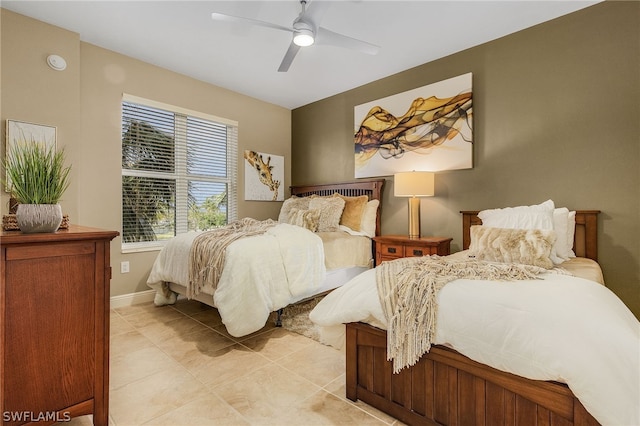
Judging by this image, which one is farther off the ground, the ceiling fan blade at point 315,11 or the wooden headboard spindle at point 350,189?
the ceiling fan blade at point 315,11

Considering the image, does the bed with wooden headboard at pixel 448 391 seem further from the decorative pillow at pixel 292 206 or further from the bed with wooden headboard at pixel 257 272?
the decorative pillow at pixel 292 206

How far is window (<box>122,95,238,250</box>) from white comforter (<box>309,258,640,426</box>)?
3118 mm

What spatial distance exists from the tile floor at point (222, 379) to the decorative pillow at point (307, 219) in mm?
1252

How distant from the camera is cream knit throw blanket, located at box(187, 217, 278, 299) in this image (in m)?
2.48

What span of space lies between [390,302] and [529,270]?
782 millimetres

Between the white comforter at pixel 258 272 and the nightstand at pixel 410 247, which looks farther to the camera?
the nightstand at pixel 410 247

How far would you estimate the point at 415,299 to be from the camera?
1.45m

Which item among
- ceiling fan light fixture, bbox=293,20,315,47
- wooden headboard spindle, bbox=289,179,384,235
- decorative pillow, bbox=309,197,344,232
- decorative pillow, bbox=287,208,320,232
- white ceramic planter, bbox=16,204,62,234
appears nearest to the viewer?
white ceramic planter, bbox=16,204,62,234

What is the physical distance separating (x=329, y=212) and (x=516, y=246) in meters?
2.20

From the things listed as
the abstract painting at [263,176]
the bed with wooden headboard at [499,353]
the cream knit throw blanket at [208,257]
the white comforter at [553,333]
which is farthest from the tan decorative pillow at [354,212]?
the white comforter at [553,333]

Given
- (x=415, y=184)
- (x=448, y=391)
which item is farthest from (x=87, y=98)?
(x=448, y=391)

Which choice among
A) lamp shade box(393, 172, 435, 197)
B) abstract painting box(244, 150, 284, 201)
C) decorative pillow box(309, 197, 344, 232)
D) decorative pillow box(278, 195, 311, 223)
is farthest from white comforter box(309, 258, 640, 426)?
abstract painting box(244, 150, 284, 201)

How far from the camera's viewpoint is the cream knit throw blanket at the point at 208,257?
2479 mm

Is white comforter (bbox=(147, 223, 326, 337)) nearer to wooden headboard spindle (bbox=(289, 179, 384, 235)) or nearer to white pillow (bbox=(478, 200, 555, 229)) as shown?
wooden headboard spindle (bbox=(289, 179, 384, 235))
